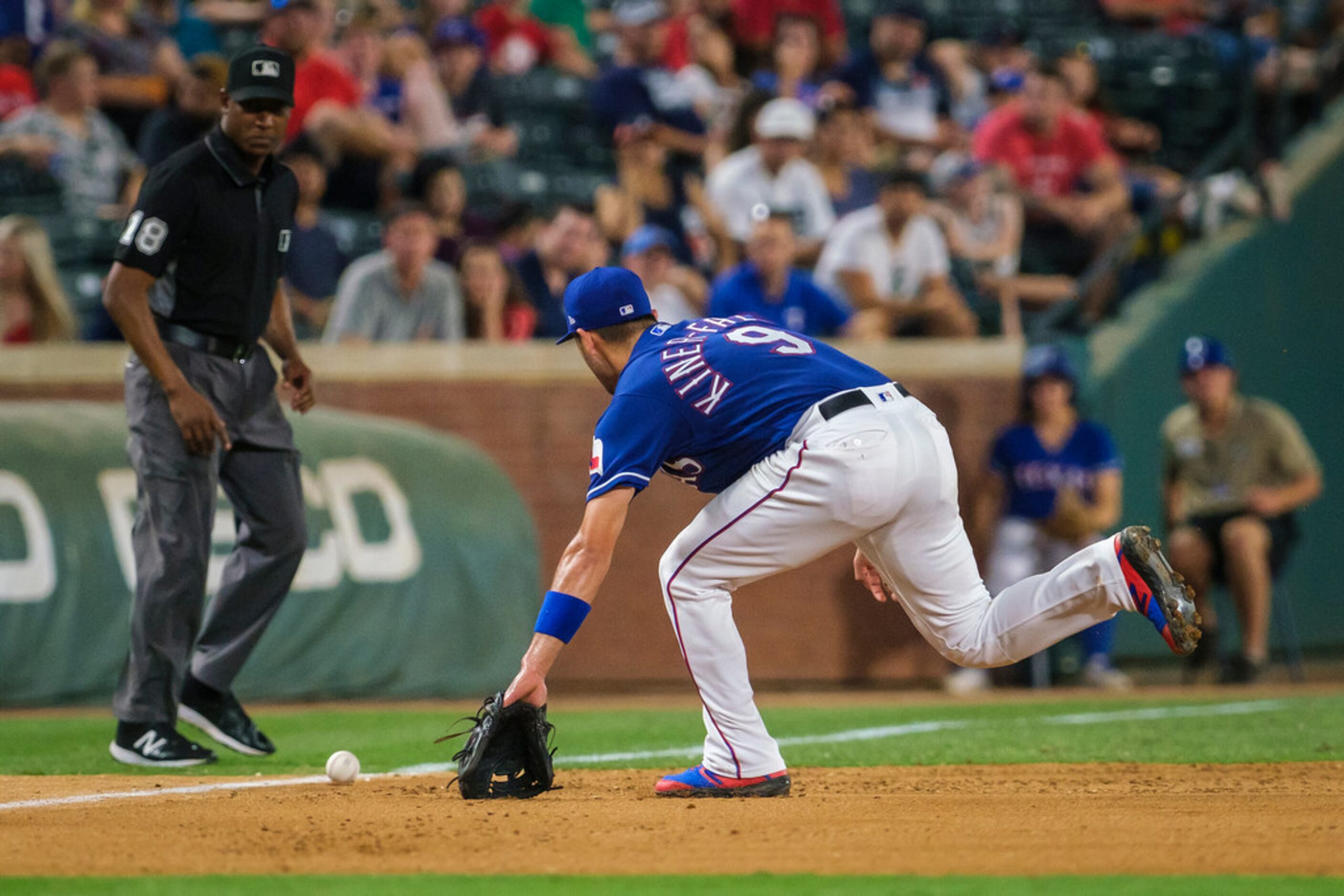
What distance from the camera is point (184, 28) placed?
13.5m

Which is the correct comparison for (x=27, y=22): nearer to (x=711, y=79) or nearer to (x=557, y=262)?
(x=557, y=262)

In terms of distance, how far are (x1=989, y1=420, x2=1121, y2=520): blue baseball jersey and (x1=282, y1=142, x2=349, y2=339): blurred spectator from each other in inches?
180

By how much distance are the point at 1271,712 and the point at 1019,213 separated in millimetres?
5332

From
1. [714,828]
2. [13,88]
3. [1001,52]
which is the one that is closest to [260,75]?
[714,828]

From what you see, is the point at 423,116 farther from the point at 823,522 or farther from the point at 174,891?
the point at 174,891

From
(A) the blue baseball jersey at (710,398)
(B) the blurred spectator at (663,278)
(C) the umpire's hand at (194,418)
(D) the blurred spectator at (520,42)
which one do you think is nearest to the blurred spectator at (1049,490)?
(B) the blurred spectator at (663,278)

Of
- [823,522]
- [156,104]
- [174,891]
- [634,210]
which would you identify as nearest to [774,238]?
[634,210]

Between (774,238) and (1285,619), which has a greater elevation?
(774,238)

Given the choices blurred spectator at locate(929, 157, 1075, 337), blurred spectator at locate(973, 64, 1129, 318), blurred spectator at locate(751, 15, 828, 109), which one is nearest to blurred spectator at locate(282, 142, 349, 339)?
blurred spectator at locate(751, 15, 828, 109)

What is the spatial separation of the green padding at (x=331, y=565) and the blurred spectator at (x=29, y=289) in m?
1.10

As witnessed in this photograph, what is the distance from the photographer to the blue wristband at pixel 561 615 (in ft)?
16.4

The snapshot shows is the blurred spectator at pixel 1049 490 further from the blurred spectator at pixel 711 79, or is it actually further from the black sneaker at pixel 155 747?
the black sneaker at pixel 155 747

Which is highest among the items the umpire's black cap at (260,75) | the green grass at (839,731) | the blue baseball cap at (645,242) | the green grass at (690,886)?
the umpire's black cap at (260,75)

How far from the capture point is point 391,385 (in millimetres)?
11125
